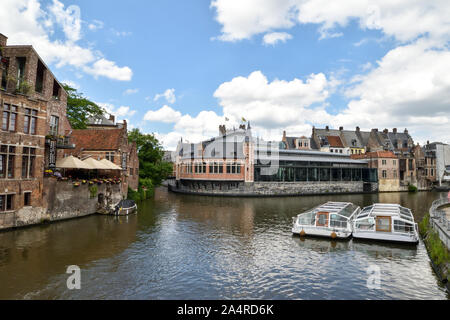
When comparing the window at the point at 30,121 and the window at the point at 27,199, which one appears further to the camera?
the window at the point at 27,199

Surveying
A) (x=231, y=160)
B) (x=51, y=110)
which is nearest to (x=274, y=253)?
(x=51, y=110)

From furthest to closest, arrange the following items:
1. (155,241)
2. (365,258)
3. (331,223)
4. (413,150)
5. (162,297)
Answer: (413,150)
(331,223)
(155,241)
(365,258)
(162,297)

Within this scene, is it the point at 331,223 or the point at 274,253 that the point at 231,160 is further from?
the point at 274,253

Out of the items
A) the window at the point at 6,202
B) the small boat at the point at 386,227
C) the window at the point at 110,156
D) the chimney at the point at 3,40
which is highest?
the chimney at the point at 3,40

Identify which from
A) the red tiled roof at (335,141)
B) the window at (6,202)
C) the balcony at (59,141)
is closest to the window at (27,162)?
the window at (6,202)

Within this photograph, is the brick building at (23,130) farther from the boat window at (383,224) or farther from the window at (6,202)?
the boat window at (383,224)

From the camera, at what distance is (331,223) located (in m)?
21.9

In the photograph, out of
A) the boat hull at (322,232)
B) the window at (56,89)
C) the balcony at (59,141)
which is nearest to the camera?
the boat hull at (322,232)

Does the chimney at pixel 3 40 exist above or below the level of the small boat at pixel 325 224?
above

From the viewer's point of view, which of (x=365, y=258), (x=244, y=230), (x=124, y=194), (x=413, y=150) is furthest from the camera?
(x=413, y=150)

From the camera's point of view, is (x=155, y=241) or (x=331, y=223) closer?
(x=155, y=241)

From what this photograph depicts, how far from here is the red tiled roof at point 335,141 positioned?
261ft

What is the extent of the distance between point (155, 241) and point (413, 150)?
7859 cm

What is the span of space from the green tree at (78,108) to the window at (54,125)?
19.7 metres
